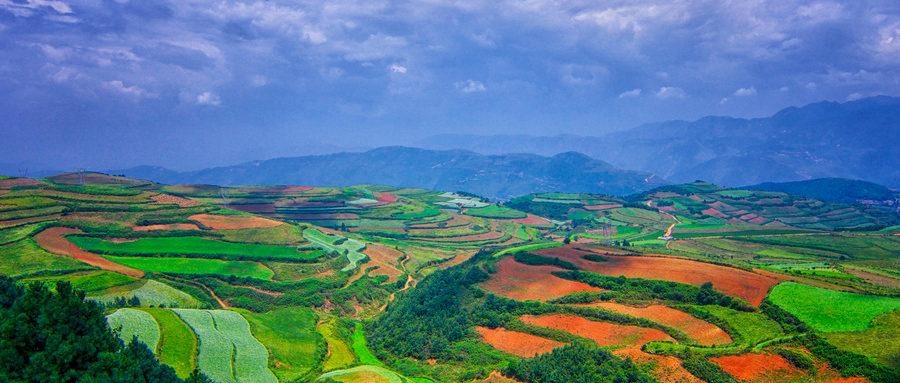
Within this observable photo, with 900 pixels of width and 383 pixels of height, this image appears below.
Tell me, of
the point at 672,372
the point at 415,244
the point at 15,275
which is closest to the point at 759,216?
the point at 415,244

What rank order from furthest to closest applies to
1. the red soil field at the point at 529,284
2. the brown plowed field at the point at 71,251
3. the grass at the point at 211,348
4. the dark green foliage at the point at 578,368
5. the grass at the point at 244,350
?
the brown plowed field at the point at 71,251 → the red soil field at the point at 529,284 → the grass at the point at 244,350 → the grass at the point at 211,348 → the dark green foliage at the point at 578,368

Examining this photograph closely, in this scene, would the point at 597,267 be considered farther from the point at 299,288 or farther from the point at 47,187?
the point at 47,187

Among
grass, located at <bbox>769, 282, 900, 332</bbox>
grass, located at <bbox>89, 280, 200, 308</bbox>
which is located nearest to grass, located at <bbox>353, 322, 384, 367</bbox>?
grass, located at <bbox>89, 280, 200, 308</bbox>

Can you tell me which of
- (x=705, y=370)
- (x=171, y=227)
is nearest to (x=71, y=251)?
(x=171, y=227)

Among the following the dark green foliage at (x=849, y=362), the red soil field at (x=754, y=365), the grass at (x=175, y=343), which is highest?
the dark green foliage at (x=849, y=362)

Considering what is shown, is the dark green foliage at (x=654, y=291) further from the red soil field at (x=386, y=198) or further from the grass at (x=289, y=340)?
the red soil field at (x=386, y=198)

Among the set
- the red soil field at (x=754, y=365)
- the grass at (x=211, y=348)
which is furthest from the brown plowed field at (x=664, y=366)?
the grass at (x=211, y=348)

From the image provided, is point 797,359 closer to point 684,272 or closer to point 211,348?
point 684,272

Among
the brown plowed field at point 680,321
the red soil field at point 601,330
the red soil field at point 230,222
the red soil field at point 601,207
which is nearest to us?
the brown plowed field at point 680,321
